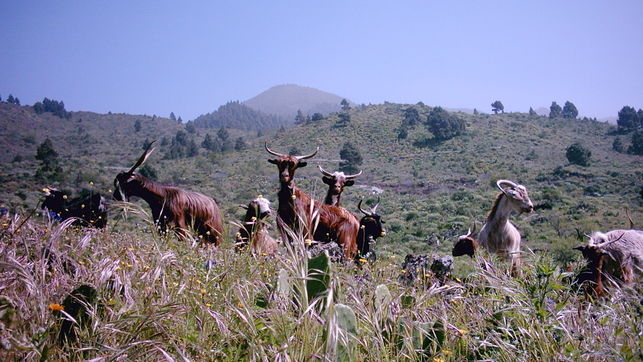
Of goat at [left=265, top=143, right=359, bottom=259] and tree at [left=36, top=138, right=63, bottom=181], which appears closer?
goat at [left=265, top=143, right=359, bottom=259]

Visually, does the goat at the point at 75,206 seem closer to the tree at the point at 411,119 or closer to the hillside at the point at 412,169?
the hillside at the point at 412,169

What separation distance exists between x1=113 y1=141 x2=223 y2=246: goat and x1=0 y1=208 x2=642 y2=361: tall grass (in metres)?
4.63

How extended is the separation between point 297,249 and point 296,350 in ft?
2.60

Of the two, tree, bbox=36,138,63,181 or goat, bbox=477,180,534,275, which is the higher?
goat, bbox=477,180,534,275

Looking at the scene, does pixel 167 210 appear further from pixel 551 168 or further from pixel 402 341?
pixel 551 168

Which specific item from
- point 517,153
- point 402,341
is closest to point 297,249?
point 402,341

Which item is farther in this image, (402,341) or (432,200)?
(432,200)

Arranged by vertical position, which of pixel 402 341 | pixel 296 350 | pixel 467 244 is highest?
pixel 296 350

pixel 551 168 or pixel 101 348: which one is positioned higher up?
pixel 101 348

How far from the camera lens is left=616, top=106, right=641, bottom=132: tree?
65.9 metres

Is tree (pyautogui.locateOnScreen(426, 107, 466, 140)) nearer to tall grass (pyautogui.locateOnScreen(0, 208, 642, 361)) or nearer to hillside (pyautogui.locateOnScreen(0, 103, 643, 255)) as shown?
hillside (pyautogui.locateOnScreen(0, 103, 643, 255))

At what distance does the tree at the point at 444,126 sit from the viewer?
6390 centimetres

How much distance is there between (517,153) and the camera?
5381 centimetres

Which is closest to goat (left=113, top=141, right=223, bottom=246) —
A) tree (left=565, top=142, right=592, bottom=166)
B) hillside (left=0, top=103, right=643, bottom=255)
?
hillside (left=0, top=103, right=643, bottom=255)
